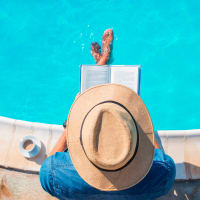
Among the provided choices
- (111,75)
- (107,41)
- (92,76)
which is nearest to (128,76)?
(111,75)

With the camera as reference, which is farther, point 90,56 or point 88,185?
point 90,56

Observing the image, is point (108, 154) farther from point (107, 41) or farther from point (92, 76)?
point (107, 41)

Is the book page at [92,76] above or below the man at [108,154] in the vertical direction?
above

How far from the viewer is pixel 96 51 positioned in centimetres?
415

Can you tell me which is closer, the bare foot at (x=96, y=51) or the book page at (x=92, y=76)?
the book page at (x=92, y=76)

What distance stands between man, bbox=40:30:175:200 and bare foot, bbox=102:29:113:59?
2167 millimetres

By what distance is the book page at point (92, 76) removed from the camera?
2996 millimetres

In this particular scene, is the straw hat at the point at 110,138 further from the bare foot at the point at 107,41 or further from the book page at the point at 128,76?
the bare foot at the point at 107,41

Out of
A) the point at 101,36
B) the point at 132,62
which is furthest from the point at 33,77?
the point at 132,62

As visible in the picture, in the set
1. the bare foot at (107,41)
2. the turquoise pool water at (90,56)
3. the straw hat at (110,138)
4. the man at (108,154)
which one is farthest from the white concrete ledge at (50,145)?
the bare foot at (107,41)

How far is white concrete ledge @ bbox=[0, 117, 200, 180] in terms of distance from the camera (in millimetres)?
3244

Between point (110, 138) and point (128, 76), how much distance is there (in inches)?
53.6

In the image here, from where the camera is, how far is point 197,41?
4.25 metres

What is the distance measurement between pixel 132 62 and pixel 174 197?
2.20 m
